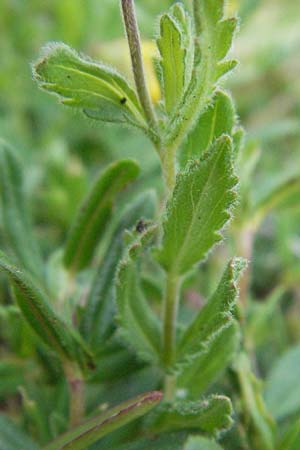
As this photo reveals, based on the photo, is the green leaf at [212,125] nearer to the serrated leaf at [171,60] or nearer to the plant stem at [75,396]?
the serrated leaf at [171,60]

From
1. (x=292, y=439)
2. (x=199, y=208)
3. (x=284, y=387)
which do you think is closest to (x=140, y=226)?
(x=199, y=208)

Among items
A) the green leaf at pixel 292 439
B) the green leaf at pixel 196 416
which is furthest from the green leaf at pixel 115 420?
the green leaf at pixel 292 439

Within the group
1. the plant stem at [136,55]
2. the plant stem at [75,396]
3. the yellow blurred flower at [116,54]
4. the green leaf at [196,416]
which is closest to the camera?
the plant stem at [136,55]

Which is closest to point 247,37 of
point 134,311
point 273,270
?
point 273,270

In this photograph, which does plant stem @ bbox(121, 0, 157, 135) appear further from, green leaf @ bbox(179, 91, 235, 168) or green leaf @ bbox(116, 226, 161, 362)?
green leaf @ bbox(116, 226, 161, 362)

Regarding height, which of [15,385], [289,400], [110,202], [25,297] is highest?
[110,202]

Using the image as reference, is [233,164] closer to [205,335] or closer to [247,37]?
[205,335]
